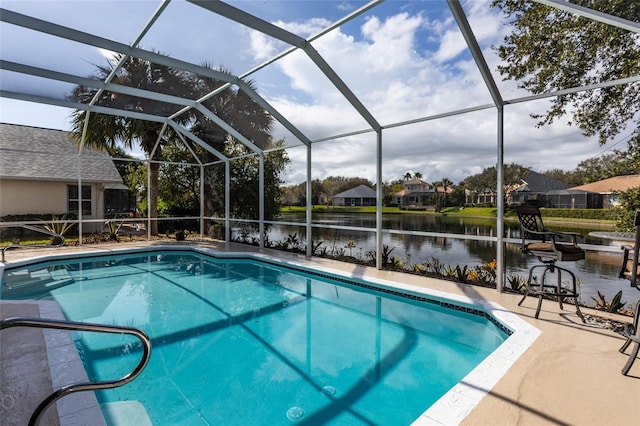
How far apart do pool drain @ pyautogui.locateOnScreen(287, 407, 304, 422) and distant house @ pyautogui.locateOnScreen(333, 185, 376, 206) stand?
5330mm

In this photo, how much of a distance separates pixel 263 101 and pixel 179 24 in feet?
8.49

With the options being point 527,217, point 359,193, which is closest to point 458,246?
point 527,217

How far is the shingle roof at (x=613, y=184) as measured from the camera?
4.25 metres

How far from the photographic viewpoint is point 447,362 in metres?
3.76

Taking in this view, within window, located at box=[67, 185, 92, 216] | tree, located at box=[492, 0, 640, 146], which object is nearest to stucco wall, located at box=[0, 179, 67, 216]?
window, located at box=[67, 185, 92, 216]

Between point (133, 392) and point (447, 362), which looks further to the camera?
point (447, 362)

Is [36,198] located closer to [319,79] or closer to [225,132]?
[225,132]

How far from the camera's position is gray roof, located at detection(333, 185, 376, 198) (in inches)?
310

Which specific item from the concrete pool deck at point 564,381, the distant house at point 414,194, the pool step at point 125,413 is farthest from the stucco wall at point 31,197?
the distant house at point 414,194

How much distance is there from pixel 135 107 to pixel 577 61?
9112 mm

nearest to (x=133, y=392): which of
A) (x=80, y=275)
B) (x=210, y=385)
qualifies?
(x=210, y=385)

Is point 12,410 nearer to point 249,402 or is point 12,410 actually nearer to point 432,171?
point 249,402

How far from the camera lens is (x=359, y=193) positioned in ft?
28.4

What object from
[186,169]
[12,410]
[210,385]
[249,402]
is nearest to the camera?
[12,410]
